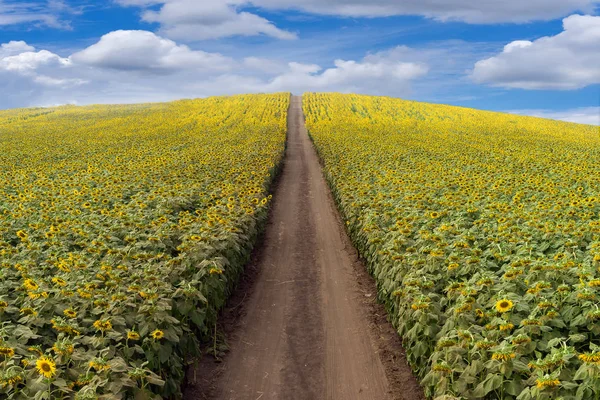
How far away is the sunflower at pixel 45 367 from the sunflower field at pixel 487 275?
4.55 meters

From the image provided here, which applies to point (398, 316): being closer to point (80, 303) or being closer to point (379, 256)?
point (379, 256)

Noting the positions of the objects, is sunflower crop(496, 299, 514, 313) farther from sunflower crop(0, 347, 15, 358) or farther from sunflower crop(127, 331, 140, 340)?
sunflower crop(0, 347, 15, 358)

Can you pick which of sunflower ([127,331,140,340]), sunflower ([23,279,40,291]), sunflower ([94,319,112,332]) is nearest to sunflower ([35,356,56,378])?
sunflower ([94,319,112,332])

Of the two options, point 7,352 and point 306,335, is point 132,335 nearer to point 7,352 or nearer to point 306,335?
point 7,352

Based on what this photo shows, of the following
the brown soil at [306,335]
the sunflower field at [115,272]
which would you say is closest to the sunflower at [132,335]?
the sunflower field at [115,272]

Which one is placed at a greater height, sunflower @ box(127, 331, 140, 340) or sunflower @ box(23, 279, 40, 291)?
sunflower @ box(23, 279, 40, 291)

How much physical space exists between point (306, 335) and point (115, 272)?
439 centimetres

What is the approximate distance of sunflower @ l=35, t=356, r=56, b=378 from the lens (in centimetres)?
472

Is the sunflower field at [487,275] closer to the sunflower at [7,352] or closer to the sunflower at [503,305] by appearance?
the sunflower at [503,305]

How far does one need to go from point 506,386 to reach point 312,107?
70.3 metres

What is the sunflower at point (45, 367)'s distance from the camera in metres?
4.72

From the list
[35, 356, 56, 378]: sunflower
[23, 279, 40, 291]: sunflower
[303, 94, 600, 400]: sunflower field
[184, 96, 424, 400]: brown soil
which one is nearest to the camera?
[35, 356, 56, 378]: sunflower

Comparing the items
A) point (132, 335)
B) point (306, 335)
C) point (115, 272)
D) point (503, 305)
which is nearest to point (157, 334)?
point (132, 335)

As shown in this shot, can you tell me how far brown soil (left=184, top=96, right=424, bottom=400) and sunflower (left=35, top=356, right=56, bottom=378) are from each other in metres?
3.47
